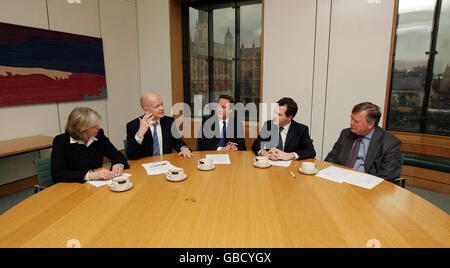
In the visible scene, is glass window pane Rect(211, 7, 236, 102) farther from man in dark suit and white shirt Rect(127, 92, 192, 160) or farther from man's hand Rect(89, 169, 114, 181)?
man's hand Rect(89, 169, 114, 181)

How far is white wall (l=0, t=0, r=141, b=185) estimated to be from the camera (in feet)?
11.9

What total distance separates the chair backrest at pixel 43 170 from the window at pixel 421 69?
4578 millimetres

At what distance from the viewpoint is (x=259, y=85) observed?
5.07m

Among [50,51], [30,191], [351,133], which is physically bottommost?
[30,191]

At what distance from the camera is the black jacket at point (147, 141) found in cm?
247

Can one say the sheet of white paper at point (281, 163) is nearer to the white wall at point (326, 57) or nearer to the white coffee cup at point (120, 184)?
the white coffee cup at point (120, 184)

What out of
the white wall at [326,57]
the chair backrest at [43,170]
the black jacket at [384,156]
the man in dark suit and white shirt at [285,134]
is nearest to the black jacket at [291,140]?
the man in dark suit and white shirt at [285,134]

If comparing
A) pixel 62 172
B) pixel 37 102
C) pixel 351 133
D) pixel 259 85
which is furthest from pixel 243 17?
pixel 62 172

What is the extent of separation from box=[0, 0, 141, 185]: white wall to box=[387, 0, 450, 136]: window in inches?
188

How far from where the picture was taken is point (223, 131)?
3.28 m

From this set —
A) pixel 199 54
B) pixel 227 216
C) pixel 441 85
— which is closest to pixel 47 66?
pixel 199 54

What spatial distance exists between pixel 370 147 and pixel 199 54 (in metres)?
4.12

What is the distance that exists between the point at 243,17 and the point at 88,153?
3991 mm

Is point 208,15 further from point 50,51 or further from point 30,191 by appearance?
point 30,191
